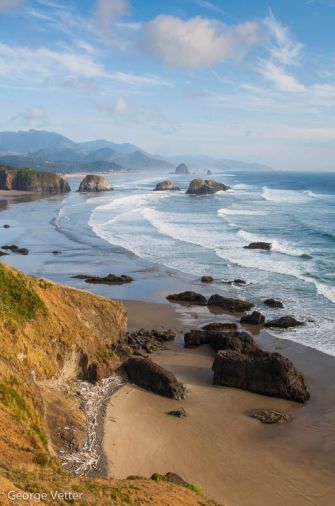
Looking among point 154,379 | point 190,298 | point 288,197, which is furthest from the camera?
point 288,197

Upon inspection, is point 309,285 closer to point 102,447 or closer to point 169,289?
point 169,289

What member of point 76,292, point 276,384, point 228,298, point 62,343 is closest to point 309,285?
point 228,298

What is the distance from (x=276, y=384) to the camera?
69.1 feet

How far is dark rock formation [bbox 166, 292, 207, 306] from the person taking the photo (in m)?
33.5

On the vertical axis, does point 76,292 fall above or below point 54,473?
above

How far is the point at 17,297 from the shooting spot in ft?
63.4

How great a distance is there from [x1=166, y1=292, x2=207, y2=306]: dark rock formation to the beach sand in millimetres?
10459

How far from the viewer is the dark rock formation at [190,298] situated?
33.5 metres

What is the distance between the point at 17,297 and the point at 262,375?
10.3 m

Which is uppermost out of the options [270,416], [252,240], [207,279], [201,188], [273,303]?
[201,188]

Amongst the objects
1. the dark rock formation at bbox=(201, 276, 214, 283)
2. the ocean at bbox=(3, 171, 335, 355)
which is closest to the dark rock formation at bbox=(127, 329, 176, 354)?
the ocean at bbox=(3, 171, 335, 355)

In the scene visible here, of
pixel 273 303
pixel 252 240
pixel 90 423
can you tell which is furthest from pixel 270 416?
pixel 252 240

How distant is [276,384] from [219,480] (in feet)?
21.5

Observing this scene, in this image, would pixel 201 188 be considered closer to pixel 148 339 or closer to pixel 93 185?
pixel 93 185
